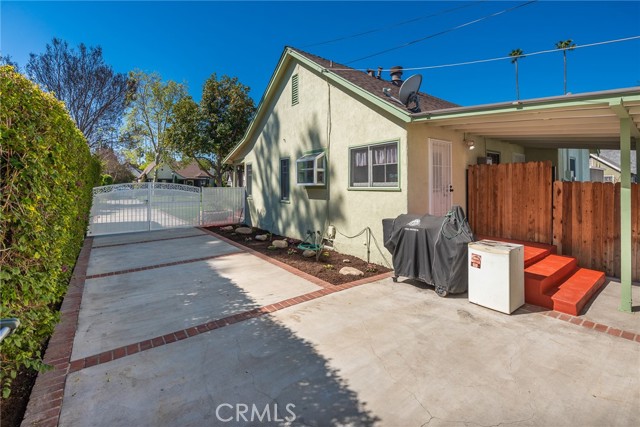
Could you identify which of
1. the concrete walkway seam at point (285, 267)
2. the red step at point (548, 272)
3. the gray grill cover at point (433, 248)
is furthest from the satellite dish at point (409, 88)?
the concrete walkway seam at point (285, 267)

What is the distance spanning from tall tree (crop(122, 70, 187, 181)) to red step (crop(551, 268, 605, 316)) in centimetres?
3140

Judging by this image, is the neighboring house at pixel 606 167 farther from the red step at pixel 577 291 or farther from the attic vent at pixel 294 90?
the attic vent at pixel 294 90

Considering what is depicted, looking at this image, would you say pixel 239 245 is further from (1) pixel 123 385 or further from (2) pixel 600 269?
(2) pixel 600 269

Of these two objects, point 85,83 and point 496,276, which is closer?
point 496,276

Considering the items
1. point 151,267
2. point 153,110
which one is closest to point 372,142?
point 151,267

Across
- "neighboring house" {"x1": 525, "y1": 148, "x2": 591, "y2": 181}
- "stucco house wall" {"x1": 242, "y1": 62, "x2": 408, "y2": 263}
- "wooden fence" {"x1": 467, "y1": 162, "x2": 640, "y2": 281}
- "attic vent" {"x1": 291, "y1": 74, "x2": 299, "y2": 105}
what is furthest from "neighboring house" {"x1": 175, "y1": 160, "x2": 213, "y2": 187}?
"wooden fence" {"x1": 467, "y1": 162, "x2": 640, "y2": 281}

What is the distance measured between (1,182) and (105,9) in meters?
10.8

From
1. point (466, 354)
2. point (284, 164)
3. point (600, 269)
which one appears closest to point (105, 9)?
point (284, 164)

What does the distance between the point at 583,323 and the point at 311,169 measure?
7.14 metres

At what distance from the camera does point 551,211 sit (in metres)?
6.99

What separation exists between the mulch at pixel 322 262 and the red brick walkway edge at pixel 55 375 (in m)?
4.23

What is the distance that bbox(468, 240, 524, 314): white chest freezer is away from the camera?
15.3ft

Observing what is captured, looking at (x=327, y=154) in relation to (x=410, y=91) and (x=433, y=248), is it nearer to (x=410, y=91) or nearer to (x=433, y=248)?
(x=410, y=91)

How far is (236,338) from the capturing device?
13.1 feet
